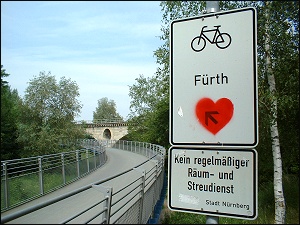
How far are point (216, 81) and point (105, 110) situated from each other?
10075 cm

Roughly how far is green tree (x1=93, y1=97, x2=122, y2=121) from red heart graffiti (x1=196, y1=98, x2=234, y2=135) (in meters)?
99.1

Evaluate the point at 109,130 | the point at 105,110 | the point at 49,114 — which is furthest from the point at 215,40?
the point at 105,110

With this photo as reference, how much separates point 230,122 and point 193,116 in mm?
228

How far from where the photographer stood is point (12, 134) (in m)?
26.0

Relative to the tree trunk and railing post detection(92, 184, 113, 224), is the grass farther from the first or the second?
railing post detection(92, 184, 113, 224)

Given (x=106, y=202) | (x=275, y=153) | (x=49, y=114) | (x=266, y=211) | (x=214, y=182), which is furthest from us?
(x=49, y=114)

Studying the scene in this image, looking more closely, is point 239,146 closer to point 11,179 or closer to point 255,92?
point 255,92

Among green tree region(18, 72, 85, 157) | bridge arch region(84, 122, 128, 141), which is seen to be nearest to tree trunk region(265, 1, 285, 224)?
green tree region(18, 72, 85, 157)

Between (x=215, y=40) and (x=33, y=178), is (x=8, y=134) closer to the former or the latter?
(x=33, y=178)

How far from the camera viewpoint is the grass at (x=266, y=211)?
1009 cm

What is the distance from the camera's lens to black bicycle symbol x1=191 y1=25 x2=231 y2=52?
2.04 meters

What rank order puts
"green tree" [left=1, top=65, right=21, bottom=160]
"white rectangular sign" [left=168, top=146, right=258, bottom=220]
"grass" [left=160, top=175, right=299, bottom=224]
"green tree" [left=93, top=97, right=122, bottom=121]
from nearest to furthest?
"white rectangular sign" [left=168, top=146, right=258, bottom=220]
"grass" [left=160, top=175, right=299, bottom=224]
"green tree" [left=1, top=65, right=21, bottom=160]
"green tree" [left=93, top=97, right=122, bottom=121]

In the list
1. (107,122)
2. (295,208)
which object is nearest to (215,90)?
(295,208)

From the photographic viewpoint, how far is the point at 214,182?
1.98m
